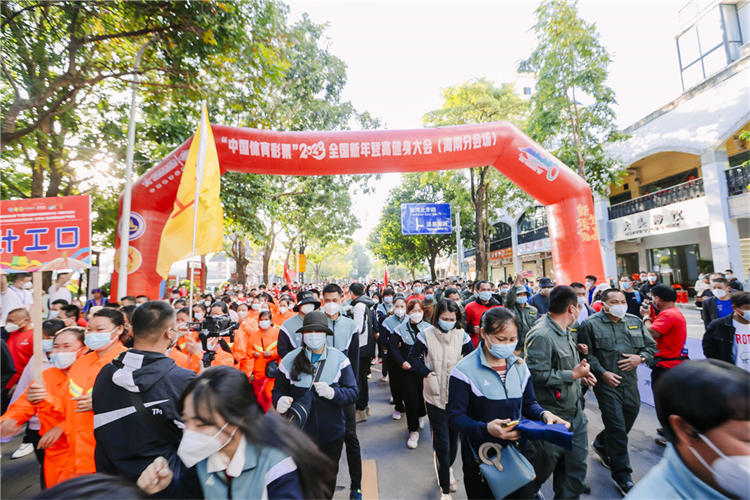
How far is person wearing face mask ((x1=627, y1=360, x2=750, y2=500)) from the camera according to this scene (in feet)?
3.43

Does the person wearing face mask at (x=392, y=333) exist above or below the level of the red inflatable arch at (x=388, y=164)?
below

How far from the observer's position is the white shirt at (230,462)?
1362 millimetres

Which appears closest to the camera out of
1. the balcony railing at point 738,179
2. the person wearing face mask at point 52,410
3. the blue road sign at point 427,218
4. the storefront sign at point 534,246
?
the person wearing face mask at point 52,410

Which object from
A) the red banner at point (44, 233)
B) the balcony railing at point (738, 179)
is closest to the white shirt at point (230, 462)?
the red banner at point (44, 233)

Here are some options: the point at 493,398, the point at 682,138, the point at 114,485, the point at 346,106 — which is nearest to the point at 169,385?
the point at 114,485

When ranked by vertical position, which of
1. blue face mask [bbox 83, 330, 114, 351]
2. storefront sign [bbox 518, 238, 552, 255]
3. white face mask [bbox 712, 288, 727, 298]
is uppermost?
storefront sign [bbox 518, 238, 552, 255]

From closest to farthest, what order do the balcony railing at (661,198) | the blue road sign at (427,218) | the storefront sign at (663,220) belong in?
the storefront sign at (663,220) < the balcony railing at (661,198) < the blue road sign at (427,218)

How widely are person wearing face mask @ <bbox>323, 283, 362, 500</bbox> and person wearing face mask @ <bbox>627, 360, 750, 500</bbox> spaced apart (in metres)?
2.27

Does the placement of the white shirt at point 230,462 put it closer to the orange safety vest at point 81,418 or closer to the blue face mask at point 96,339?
the orange safety vest at point 81,418

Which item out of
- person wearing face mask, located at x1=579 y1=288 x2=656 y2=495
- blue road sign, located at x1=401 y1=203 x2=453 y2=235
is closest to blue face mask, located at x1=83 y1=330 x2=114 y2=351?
person wearing face mask, located at x1=579 y1=288 x2=656 y2=495

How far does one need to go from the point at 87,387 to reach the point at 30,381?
154 cm

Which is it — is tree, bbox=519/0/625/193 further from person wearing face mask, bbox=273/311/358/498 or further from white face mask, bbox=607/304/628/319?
person wearing face mask, bbox=273/311/358/498

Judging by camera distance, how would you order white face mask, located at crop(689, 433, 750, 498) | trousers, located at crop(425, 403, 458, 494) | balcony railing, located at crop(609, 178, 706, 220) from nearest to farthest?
white face mask, located at crop(689, 433, 750, 498) < trousers, located at crop(425, 403, 458, 494) < balcony railing, located at crop(609, 178, 706, 220)

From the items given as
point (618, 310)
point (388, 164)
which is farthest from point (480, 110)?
point (618, 310)
